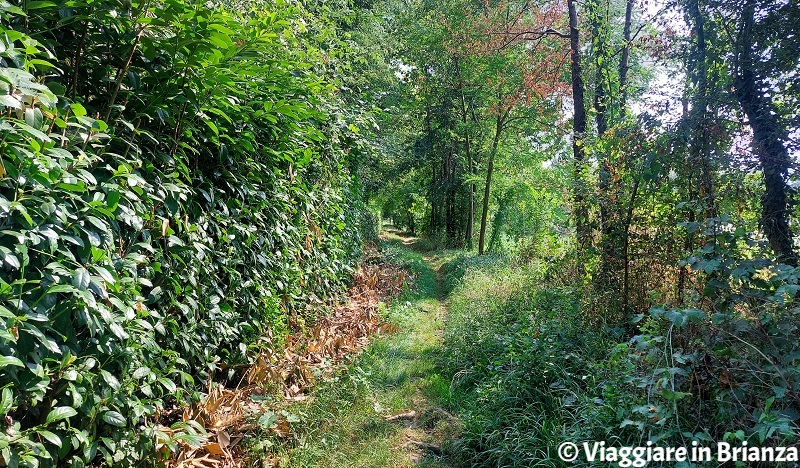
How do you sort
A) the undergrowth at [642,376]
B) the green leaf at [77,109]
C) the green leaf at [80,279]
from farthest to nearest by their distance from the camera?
the undergrowth at [642,376], the green leaf at [77,109], the green leaf at [80,279]

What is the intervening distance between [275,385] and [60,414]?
6.87 ft

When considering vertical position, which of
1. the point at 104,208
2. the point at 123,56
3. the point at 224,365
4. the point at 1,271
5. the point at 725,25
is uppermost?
the point at 725,25

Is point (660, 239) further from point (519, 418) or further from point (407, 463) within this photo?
point (407, 463)

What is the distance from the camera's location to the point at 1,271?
5.30 feet

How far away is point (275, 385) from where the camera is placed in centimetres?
371

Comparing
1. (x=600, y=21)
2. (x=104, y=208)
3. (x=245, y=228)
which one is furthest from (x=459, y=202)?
(x=104, y=208)

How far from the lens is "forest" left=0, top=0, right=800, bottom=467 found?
1810 mm

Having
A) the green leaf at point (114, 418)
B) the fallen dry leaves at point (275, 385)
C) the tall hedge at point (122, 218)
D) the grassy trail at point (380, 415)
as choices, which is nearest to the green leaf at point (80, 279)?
the tall hedge at point (122, 218)

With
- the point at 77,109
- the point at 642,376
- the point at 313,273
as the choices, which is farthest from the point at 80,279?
the point at 313,273

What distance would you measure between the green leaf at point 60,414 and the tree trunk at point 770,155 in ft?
15.6

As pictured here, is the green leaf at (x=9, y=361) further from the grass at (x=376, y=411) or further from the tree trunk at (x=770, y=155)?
the tree trunk at (x=770, y=155)

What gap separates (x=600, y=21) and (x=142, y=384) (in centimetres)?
762

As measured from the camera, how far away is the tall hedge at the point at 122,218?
64.6 inches

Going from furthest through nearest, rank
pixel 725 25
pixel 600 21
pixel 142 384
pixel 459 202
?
pixel 459 202 → pixel 600 21 → pixel 725 25 → pixel 142 384
